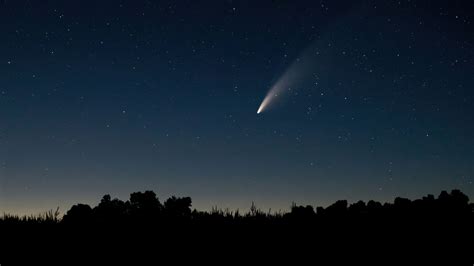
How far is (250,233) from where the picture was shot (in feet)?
31.9

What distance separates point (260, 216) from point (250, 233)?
1.36 meters

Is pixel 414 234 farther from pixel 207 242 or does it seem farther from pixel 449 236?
pixel 207 242

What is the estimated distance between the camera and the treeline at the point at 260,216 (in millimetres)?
10047

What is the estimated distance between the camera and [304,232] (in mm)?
9703

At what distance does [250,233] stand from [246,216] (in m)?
1.30

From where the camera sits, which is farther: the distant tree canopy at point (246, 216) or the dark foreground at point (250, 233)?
the distant tree canopy at point (246, 216)

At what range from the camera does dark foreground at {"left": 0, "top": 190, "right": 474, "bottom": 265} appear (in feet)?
29.5

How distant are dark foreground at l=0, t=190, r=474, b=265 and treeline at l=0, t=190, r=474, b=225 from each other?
2 cm

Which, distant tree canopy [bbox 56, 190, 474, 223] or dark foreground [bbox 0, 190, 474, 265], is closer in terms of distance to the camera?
dark foreground [bbox 0, 190, 474, 265]

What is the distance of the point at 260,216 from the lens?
1104 centimetres

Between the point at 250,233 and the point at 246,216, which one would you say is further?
the point at 246,216

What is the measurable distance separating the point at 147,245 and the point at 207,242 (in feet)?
3.61

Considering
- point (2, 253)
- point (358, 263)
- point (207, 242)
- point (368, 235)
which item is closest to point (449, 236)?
point (368, 235)

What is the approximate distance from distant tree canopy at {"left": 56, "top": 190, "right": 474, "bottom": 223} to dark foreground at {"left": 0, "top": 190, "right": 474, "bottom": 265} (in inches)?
0.8
